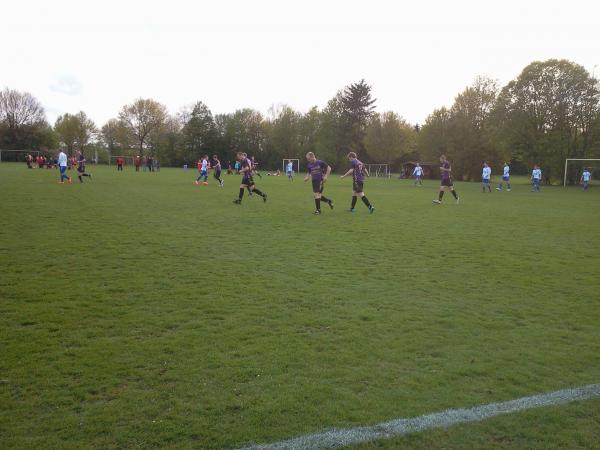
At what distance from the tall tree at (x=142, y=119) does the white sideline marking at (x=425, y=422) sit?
96.0 m

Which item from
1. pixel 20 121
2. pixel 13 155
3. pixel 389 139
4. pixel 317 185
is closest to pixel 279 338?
pixel 317 185

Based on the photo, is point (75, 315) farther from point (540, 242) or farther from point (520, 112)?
point (520, 112)

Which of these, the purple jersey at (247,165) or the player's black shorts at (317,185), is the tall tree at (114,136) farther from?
the player's black shorts at (317,185)

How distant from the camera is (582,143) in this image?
156 ft

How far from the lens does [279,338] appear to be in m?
4.92

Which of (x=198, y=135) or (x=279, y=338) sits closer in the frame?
(x=279, y=338)

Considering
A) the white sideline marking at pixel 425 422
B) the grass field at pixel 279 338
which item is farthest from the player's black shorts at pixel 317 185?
the white sideline marking at pixel 425 422

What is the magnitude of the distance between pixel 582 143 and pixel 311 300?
5145cm

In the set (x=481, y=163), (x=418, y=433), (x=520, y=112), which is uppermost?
(x=520, y=112)

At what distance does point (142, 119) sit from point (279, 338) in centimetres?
9513

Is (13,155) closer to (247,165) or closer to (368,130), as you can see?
(368,130)

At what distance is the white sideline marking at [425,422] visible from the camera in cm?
321

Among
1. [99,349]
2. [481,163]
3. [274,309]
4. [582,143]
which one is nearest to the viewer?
[99,349]

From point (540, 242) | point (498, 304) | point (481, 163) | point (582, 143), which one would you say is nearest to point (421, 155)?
point (481, 163)
